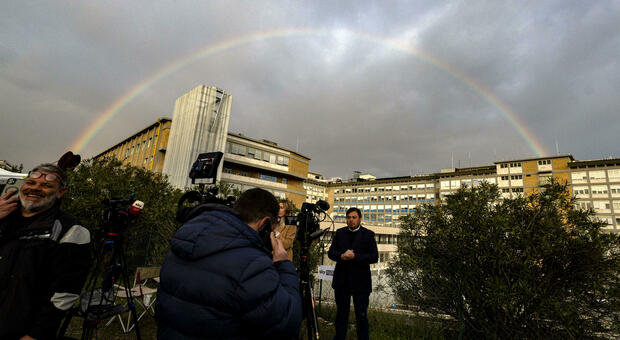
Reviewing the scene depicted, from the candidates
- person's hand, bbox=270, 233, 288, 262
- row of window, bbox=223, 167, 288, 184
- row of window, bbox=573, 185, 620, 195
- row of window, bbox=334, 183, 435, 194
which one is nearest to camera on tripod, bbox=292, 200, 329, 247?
person's hand, bbox=270, 233, 288, 262

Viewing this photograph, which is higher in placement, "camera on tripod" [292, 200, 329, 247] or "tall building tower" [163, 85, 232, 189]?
"tall building tower" [163, 85, 232, 189]

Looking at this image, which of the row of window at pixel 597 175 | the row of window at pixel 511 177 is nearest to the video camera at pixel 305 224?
the row of window at pixel 511 177

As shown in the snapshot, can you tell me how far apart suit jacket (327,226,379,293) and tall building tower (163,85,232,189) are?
Answer: 2340 cm

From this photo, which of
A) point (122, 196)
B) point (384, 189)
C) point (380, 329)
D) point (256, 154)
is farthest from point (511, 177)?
point (122, 196)

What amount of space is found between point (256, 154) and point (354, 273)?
33.7m

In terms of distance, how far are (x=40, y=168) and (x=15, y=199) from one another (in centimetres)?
32

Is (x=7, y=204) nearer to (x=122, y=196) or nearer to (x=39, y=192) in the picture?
(x=39, y=192)

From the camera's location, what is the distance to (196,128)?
83.3 feet

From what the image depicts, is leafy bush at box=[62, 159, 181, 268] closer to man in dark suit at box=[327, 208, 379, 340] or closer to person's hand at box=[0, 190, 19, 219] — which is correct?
person's hand at box=[0, 190, 19, 219]

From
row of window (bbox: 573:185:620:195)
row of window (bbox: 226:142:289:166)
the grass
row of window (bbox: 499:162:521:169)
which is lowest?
the grass

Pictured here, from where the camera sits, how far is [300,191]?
41875 mm

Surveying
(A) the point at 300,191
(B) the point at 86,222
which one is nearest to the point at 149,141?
(A) the point at 300,191

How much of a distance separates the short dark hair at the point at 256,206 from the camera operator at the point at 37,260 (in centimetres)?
159

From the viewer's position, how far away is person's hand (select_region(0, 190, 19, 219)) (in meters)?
2.06
